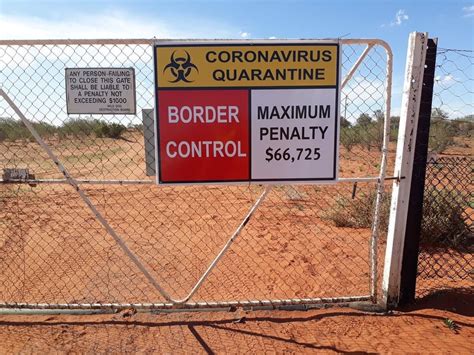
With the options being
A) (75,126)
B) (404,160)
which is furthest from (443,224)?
(75,126)

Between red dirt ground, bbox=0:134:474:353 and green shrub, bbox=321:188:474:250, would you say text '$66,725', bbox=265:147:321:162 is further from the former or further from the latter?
green shrub, bbox=321:188:474:250

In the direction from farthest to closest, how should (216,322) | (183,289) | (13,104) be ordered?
(183,289) < (216,322) < (13,104)

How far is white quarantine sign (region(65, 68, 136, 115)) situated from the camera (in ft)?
9.74

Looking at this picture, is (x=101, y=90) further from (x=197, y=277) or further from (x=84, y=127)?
(x=84, y=127)

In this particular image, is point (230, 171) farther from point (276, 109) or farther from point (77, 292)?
point (77, 292)

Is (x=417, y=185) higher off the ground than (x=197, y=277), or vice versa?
(x=417, y=185)

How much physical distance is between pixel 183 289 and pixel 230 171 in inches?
65.3

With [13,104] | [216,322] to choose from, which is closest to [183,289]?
[216,322]

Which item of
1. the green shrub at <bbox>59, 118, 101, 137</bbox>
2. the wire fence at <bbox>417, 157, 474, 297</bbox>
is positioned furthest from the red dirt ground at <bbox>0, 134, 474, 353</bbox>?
the green shrub at <bbox>59, 118, 101, 137</bbox>

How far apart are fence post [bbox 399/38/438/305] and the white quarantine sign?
7.97 feet

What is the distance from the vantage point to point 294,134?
3.17 meters

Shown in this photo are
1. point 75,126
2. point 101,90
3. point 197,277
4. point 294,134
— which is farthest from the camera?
point 75,126

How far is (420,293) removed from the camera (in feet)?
12.2

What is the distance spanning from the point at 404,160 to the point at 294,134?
3.26ft
